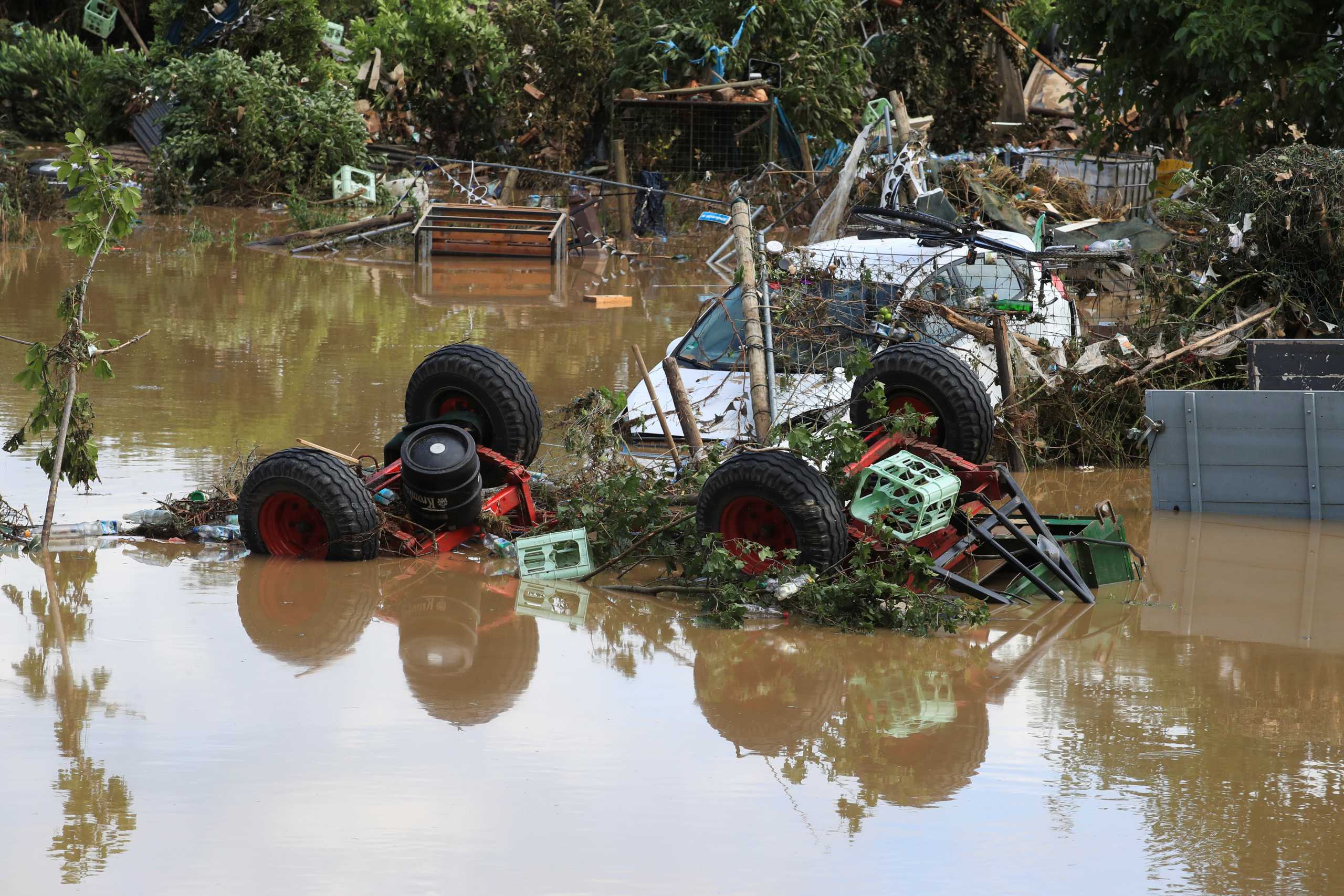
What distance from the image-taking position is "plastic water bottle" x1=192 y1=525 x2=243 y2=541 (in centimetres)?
855

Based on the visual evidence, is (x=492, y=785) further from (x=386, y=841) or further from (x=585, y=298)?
(x=585, y=298)

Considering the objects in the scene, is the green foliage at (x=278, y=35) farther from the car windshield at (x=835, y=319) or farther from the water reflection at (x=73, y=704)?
the water reflection at (x=73, y=704)

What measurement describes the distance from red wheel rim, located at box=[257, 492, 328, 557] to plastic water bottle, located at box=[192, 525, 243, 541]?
411 millimetres

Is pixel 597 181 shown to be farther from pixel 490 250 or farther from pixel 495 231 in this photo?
pixel 490 250

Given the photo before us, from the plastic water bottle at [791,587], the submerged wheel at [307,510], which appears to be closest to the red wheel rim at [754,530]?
the plastic water bottle at [791,587]

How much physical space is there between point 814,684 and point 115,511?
490 centimetres

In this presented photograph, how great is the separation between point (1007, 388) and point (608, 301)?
901 cm

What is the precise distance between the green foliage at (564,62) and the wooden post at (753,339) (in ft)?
71.2

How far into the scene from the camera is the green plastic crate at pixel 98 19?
3444cm

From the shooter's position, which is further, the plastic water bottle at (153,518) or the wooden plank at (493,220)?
the wooden plank at (493,220)

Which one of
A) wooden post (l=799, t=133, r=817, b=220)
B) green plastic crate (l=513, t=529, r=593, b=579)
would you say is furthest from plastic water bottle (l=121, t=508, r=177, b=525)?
wooden post (l=799, t=133, r=817, b=220)

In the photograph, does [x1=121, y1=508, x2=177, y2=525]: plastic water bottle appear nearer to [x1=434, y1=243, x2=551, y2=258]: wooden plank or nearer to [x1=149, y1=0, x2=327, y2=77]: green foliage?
[x1=434, y1=243, x2=551, y2=258]: wooden plank

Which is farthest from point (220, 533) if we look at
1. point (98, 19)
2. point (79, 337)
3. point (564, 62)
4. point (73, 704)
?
point (98, 19)

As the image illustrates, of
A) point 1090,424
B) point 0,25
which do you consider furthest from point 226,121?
point 1090,424
